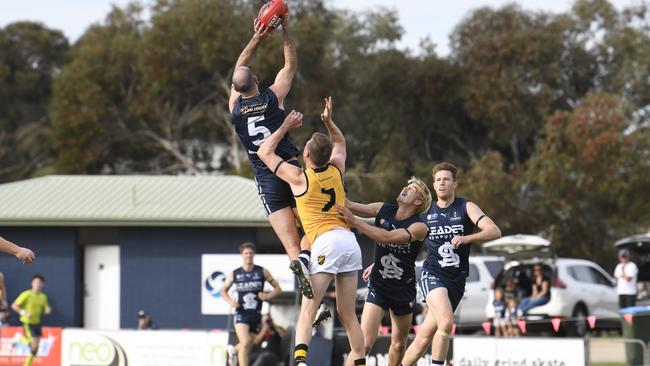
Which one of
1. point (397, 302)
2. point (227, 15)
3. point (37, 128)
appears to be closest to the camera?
point (397, 302)

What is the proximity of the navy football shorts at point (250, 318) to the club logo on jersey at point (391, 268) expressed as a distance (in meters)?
6.52

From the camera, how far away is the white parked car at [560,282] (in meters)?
27.7

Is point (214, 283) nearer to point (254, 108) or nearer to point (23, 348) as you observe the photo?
point (23, 348)

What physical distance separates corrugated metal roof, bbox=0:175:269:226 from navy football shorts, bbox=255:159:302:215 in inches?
792

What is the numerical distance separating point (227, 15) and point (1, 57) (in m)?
15.0

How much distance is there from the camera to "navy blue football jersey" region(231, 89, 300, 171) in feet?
39.0

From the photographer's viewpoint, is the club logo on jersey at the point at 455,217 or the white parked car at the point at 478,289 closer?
the club logo on jersey at the point at 455,217

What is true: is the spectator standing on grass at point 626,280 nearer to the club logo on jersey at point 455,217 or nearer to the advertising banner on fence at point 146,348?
the advertising banner on fence at point 146,348

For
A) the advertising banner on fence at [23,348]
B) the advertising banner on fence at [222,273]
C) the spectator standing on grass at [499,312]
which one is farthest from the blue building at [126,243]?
the advertising banner on fence at [23,348]

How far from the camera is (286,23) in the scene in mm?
11961

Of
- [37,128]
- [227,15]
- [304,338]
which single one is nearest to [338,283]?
[304,338]

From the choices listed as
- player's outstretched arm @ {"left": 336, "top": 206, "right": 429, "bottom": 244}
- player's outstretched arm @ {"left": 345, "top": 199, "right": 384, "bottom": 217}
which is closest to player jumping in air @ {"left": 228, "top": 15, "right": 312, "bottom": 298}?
player's outstretched arm @ {"left": 336, "top": 206, "right": 429, "bottom": 244}

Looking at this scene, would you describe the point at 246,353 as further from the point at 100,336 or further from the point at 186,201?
the point at 186,201

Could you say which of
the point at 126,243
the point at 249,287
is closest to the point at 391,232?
the point at 249,287
